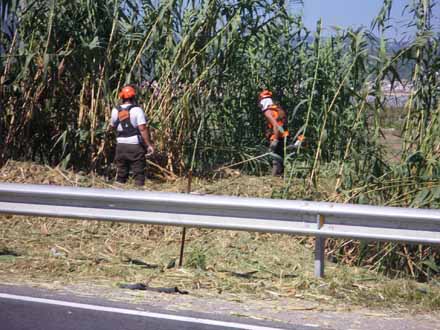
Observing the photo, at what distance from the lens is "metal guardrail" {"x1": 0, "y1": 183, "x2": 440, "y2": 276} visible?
7852 millimetres

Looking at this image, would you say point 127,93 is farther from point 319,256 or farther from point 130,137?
point 319,256

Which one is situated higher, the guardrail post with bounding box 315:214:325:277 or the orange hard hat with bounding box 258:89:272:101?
the orange hard hat with bounding box 258:89:272:101

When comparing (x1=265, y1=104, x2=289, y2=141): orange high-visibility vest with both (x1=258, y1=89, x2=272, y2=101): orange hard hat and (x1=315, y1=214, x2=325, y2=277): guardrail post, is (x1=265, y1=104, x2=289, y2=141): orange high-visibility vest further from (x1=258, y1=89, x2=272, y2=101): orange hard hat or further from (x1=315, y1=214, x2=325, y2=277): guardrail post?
(x1=315, y1=214, x2=325, y2=277): guardrail post

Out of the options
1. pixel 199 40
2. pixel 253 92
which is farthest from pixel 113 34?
pixel 253 92

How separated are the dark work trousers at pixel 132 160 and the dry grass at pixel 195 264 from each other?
4.66ft

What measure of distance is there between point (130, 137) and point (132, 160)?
278mm

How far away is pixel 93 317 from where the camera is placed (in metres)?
7.07

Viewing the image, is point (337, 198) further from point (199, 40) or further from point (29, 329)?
point (29, 329)

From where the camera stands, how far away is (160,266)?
8.75 m

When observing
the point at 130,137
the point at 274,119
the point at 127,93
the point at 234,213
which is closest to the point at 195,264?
the point at 234,213

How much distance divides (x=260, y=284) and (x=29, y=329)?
2.29 m

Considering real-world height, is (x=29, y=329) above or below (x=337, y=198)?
below

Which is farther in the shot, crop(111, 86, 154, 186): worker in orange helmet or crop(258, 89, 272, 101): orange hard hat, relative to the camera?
crop(258, 89, 272, 101): orange hard hat

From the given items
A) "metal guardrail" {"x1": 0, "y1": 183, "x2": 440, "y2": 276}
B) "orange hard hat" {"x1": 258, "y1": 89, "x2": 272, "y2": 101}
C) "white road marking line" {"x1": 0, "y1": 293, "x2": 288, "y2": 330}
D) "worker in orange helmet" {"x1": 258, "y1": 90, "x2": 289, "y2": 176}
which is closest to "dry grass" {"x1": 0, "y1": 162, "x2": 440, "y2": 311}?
"metal guardrail" {"x1": 0, "y1": 183, "x2": 440, "y2": 276}
